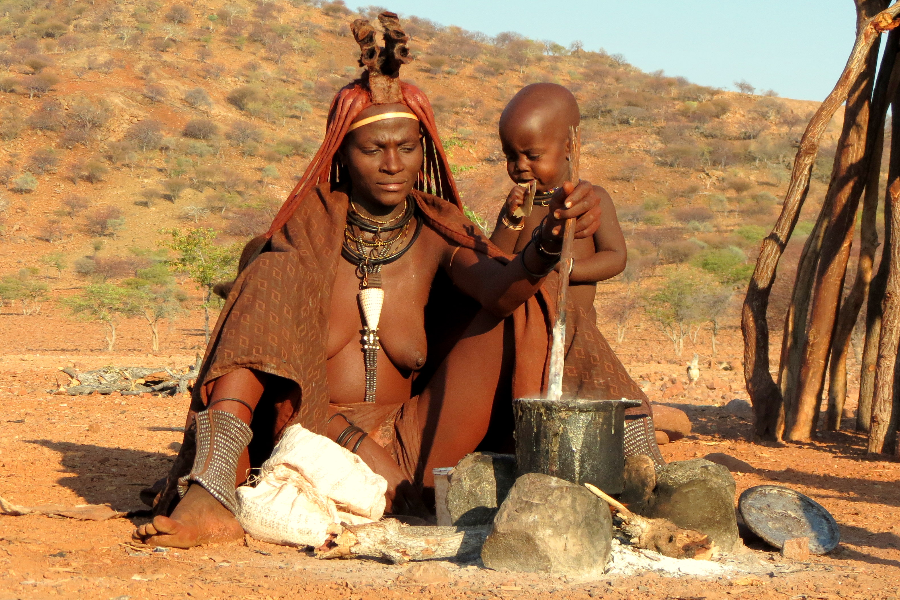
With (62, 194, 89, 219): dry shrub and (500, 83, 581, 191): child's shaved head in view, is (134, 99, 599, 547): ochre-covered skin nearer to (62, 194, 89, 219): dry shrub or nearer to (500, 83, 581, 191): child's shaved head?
(500, 83, 581, 191): child's shaved head

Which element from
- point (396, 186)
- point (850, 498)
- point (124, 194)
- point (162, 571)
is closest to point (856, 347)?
point (850, 498)

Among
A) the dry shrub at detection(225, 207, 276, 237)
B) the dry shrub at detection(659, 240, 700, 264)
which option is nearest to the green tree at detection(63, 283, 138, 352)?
the dry shrub at detection(225, 207, 276, 237)

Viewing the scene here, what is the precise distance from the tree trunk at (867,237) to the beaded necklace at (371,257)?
4135 mm

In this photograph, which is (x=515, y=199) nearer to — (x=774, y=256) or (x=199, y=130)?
(x=774, y=256)

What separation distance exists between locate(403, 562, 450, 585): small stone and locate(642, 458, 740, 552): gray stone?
0.88m

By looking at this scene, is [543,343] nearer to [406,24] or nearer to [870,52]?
[870,52]

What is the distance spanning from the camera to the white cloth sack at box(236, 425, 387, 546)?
10.7ft

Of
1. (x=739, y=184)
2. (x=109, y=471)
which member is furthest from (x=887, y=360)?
(x=739, y=184)

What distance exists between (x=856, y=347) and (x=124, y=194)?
22.8 m

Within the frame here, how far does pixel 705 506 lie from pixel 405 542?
1.01 meters

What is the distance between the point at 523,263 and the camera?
3.41 m

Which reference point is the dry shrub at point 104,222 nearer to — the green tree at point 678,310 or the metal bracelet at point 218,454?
the green tree at point 678,310

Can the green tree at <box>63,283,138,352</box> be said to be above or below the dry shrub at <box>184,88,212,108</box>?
below

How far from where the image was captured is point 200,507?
10.6ft
